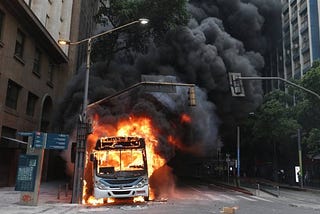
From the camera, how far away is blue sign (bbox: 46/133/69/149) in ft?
47.5

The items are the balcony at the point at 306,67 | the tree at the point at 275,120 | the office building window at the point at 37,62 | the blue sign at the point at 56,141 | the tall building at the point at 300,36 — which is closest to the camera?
the blue sign at the point at 56,141

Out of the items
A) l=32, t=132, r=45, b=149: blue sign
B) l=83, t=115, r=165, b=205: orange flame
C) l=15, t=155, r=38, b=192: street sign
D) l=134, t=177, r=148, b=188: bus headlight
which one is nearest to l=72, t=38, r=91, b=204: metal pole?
l=15, t=155, r=38, b=192: street sign

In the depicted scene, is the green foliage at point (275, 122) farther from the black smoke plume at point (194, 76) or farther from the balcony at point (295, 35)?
the balcony at point (295, 35)

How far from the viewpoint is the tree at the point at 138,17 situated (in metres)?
27.2

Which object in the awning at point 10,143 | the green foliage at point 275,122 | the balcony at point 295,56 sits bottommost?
the awning at point 10,143

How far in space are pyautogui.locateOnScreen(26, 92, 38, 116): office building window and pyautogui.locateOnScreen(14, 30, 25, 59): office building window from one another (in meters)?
3.13

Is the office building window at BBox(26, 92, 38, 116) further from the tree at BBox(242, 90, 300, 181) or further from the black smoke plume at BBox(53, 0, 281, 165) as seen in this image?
the tree at BBox(242, 90, 300, 181)

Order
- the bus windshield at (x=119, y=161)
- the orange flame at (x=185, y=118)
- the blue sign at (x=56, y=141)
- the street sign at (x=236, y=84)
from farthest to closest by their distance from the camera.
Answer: the orange flame at (x=185, y=118)
the street sign at (x=236, y=84)
the bus windshield at (x=119, y=161)
the blue sign at (x=56, y=141)

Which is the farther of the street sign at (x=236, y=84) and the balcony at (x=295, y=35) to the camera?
the balcony at (x=295, y=35)

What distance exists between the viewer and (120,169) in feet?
50.4

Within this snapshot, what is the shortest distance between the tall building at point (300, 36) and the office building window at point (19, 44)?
32.8 metres

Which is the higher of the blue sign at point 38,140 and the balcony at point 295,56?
the balcony at point 295,56


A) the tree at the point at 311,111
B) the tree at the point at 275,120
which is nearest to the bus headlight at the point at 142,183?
the tree at the point at 311,111

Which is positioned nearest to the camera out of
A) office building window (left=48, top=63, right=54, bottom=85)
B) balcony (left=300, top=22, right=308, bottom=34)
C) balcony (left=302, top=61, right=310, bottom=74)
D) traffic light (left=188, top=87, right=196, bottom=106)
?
traffic light (left=188, top=87, right=196, bottom=106)
